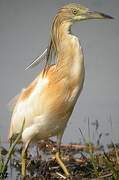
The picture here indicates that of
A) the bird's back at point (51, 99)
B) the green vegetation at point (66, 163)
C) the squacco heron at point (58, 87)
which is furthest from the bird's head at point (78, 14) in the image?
the green vegetation at point (66, 163)

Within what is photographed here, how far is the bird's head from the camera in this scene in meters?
3.27

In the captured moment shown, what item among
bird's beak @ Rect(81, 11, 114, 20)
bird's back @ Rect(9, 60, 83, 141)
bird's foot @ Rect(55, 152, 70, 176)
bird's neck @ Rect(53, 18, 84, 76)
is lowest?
bird's foot @ Rect(55, 152, 70, 176)

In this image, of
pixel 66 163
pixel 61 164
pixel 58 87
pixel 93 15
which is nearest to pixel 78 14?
pixel 93 15

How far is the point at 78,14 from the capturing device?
3.29 meters

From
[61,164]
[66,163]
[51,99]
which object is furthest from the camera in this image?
[66,163]

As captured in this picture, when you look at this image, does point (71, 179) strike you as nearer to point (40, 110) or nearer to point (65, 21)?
point (40, 110)

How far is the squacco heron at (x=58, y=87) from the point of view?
3.20m

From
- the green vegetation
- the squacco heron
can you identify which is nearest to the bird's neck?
the squacco heron

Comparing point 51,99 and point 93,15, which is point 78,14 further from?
point 51,99

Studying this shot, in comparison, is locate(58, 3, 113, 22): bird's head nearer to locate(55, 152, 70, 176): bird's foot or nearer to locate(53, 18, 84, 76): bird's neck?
locate(53, 18, 84, 76): bird's neck

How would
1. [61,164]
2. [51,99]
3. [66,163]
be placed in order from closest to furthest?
[51,99] < [61,164] < [66,163]

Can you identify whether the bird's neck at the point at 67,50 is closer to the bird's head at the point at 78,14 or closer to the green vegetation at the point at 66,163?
the bird's head at the point at 78,14

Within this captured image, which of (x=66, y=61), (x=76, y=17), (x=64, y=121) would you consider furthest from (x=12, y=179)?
(x=76, y=17)

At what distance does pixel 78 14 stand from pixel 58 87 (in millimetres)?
393
